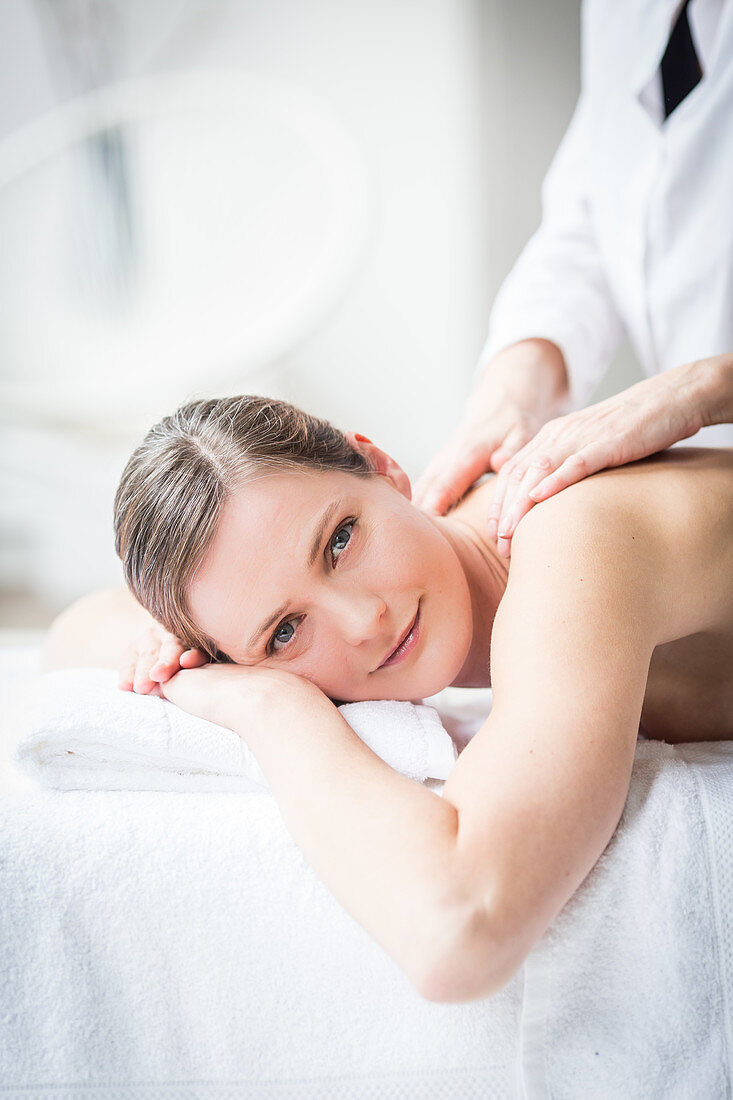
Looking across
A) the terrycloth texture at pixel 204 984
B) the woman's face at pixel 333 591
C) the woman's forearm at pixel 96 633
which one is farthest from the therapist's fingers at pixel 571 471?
the woman's forearm at pixel 96 633

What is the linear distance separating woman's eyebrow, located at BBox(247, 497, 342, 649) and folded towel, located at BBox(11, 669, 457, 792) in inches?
3.9

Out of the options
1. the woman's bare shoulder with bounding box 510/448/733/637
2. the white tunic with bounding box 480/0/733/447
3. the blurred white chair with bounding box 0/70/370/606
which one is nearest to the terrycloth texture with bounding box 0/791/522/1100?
the woman's bare shoulder with bounding box 510/448/733/637

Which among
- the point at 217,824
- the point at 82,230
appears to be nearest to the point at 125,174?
the point at 82,230

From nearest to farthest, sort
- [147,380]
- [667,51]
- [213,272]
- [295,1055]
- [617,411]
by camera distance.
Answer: [295,1055] → [617,411] → [667,51] → [147,380] → [213,272]

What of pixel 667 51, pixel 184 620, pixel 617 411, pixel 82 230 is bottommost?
pixel 184 620

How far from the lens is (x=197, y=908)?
74 cm

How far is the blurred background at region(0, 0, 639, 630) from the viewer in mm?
2258

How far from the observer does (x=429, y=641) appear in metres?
0.87

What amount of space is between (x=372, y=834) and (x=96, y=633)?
0.69m

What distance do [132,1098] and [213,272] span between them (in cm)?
220

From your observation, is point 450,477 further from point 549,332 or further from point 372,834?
point 372,834

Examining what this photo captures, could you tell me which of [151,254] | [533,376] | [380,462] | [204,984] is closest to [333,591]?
[380,462]

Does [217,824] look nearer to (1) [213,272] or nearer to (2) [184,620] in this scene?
(2) [184,620]

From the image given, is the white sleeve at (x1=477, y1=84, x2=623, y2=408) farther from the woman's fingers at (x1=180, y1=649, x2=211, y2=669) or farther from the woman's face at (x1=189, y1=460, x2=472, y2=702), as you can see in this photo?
the woman's fingers at (x1=180, y1=649, x2=211, y2=669)
